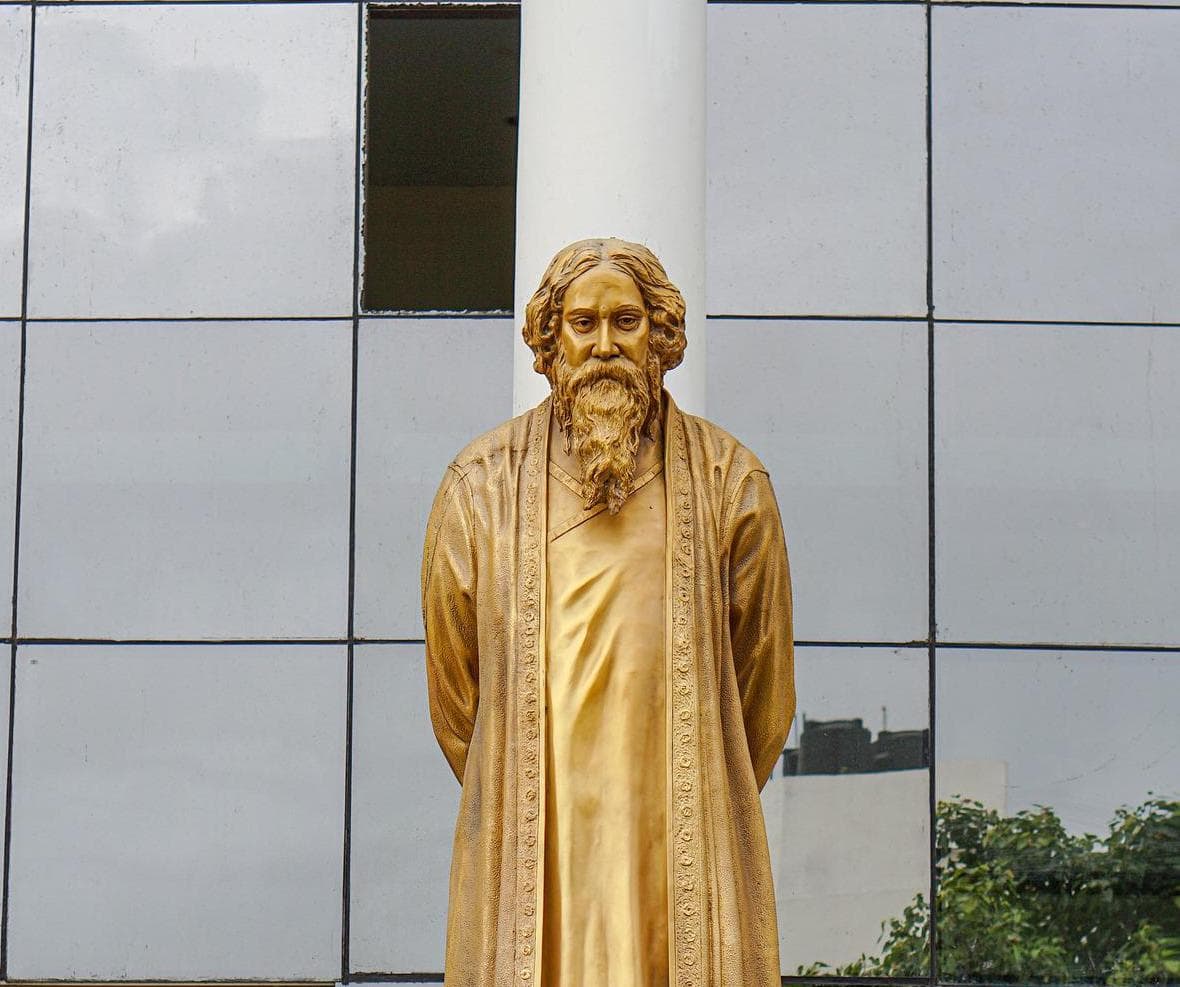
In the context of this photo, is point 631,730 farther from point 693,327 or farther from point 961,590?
point 961,590

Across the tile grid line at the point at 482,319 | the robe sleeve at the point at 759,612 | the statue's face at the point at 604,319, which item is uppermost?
the tile grid line at the point at 482,319

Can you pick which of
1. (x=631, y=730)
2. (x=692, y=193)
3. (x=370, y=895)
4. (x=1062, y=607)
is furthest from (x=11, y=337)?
(x=631, y=730)

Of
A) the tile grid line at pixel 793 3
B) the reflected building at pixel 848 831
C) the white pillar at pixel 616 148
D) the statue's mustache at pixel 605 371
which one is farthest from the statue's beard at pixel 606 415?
the tile grid line at pixel 793 3

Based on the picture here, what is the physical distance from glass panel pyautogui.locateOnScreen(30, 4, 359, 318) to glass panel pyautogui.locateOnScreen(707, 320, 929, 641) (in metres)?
2.31

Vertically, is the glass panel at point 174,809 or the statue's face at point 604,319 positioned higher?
the statue's face at point 604,319

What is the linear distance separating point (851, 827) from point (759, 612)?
5870mm

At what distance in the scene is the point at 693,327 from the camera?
→ 8.00m

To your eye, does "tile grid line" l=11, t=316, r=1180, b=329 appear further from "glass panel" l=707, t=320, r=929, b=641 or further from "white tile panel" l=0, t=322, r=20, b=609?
"white tile panel" l=0, t=322, r=20, b=609

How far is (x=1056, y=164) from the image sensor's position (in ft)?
37.9

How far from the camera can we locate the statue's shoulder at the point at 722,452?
5.10 m

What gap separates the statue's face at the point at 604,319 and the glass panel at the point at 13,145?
7.39 meters

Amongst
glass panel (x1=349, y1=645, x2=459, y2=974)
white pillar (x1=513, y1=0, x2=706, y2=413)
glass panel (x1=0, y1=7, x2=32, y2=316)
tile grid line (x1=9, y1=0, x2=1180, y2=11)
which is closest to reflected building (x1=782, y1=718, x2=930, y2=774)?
glass panel (x1=349, y1=645, x2=459, y2=974)

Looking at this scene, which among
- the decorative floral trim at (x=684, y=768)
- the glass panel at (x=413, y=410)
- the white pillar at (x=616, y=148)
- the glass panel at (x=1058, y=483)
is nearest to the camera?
the decorative floral trim at (x=684, y=768)

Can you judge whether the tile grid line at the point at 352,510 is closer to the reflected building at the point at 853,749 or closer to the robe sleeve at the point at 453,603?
the reflected building at the point at 853,749
